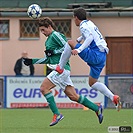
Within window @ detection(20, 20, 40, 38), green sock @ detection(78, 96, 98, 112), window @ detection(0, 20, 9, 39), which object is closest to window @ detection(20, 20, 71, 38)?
window @ detection(20, 20, 40, 38)

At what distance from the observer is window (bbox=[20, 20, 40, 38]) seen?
28266 mm

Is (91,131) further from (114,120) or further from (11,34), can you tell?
(11,34)

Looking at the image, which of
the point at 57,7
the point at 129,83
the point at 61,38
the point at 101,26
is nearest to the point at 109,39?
the point at 101,26

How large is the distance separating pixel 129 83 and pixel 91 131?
9.78m

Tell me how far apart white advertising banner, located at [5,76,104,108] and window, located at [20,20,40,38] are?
6.15 metres

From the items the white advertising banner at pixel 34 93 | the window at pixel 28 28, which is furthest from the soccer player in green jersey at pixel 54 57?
the window at pixel 28 28

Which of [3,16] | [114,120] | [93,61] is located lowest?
[114,120]

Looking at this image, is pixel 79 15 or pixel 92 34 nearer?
pixel 92 34

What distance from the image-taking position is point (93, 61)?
1289 centimetres

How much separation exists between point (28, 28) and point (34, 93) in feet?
22.9

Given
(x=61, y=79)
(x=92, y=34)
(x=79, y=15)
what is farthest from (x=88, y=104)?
(x=79, y=15)

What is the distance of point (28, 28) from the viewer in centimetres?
2848

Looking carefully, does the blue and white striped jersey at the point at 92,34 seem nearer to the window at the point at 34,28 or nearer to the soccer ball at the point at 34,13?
the soccer ball at the point at 34,13

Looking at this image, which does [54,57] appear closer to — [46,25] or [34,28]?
[46,25]
